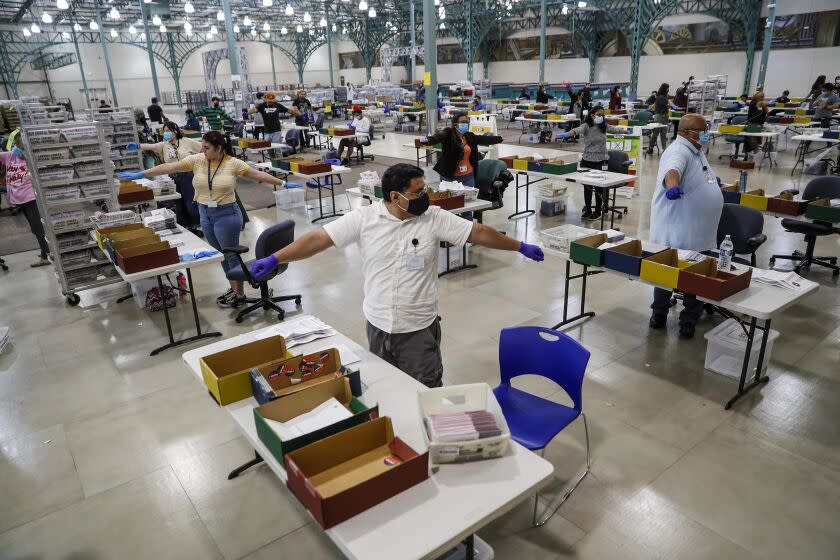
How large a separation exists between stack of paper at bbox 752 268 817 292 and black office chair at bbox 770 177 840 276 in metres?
2.30

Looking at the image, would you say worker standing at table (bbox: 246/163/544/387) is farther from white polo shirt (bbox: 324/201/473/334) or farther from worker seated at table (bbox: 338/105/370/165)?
worker seated at table (bbox: 338/105/370/165)

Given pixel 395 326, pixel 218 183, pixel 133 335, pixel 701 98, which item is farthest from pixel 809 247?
pixel 701 98

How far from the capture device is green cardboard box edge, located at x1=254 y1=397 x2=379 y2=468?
198 cm

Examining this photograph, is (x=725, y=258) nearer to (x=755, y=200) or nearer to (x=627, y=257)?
(x=627, y=257)

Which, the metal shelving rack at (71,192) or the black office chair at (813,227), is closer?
the metal shelving rack at (71,192)

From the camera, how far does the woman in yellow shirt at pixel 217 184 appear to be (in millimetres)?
5113

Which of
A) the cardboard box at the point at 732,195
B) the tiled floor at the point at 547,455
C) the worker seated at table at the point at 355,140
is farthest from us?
the worker seated at table at the point at 355,140

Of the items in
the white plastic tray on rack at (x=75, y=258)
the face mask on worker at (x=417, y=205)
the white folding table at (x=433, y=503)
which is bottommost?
the white plastic tray on rack at (x=75, y=258)

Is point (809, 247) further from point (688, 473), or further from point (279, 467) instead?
point (279, 467)

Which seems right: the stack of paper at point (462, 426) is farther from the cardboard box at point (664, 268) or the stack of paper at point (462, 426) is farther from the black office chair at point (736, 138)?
the black office chair at point (736, 138)

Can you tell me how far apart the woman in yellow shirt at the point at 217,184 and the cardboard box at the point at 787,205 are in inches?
196

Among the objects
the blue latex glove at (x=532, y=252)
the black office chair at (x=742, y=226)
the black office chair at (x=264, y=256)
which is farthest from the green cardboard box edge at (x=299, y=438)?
the black office chair at (x=742, y=226)

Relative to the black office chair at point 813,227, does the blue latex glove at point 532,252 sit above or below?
above

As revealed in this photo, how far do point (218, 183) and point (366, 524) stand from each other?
410cm
